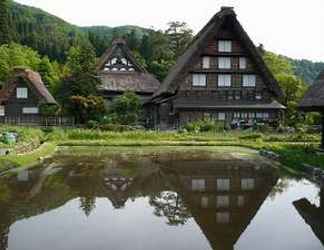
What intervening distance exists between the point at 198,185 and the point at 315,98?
35.5ft

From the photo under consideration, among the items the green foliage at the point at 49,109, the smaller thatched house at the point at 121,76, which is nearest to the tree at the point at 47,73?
the smaller thatched house at the point at 121,76

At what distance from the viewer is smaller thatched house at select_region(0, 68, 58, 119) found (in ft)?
171

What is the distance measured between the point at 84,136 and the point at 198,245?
95.7 ft

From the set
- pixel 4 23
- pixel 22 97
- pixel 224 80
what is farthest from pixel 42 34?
pixel 224 80

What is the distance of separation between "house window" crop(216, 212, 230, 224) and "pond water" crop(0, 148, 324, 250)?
0.02 metres

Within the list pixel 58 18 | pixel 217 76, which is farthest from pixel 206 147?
pixel 58 18

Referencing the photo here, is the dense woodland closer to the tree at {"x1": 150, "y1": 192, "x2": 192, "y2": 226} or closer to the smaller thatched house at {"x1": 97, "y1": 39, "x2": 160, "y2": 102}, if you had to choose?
the smaller thatched house at {"x1": 97, "y1": 39, "x2": 160, "y2": 102}

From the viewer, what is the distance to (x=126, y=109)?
1921 inches

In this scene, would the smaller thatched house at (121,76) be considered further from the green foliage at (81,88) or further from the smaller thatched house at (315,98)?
the smaller thatched house at (315,98)

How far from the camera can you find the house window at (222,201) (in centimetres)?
1141

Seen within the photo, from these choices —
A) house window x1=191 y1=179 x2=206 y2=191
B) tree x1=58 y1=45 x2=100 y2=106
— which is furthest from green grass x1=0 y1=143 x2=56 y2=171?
tree x1=58 y1=45 x2=100 y2=106

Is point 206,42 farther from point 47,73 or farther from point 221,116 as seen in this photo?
point 47,73

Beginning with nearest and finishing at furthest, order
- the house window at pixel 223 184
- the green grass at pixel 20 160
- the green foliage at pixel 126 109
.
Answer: the house window at pixel 223 184 → the green grass at pixel 20 160 → the green foliage at pixel 126 109

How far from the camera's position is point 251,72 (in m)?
50.1
